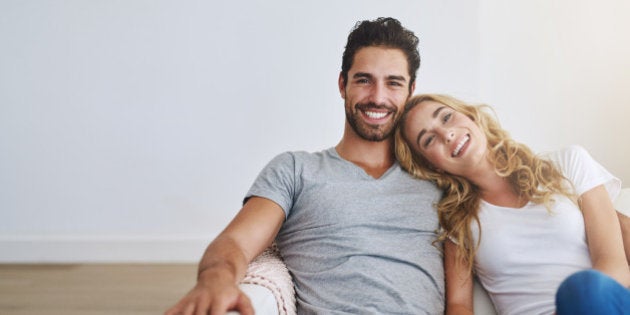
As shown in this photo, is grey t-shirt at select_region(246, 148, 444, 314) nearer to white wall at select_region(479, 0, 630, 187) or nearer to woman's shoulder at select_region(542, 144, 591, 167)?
woman's shoulder at select_region(542, 144, 591, 167)

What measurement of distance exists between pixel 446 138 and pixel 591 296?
0.66 m

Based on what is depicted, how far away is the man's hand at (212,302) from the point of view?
0.93 meters

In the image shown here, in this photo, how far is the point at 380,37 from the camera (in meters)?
1.65

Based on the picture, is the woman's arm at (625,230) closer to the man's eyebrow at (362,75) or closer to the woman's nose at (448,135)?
the woman's nose at (448,135)

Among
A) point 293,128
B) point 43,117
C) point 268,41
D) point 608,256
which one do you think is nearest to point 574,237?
point 608,256

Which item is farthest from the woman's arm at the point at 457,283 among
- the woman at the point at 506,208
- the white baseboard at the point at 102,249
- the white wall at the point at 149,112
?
the white baseboard at the point at 102,249

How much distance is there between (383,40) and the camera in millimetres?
1646

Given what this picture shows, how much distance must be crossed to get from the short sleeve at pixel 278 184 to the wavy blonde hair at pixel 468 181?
32 centimetres

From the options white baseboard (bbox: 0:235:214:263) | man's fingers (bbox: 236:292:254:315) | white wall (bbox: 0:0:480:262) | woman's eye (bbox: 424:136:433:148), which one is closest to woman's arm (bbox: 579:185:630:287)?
woman's eye (bbox: 424:136:433:148)

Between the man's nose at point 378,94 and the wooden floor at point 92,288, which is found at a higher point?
the man's nose at point 378,94

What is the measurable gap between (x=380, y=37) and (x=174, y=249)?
7.06 ft

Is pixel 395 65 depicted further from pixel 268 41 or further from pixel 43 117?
pixel 43 117

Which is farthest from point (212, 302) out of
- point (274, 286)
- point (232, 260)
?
point (274, 286)

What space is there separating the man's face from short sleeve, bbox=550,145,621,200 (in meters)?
0.44
